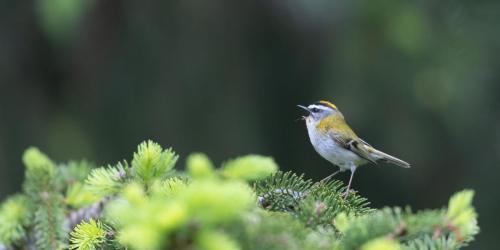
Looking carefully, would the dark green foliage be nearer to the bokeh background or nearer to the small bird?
the small bird

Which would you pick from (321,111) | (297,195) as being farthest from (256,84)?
(297,195)

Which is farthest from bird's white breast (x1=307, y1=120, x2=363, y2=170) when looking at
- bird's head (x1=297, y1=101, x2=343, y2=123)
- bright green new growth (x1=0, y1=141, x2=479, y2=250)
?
bright green new growth (x1=0, y1=141, x2=479, y2=250)

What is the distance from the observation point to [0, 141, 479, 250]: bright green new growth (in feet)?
4.26

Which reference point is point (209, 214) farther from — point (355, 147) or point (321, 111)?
point (321, 111)

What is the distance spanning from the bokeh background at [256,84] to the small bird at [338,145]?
4.24ft

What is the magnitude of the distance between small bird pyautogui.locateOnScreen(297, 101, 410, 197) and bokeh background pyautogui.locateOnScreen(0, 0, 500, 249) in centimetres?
129

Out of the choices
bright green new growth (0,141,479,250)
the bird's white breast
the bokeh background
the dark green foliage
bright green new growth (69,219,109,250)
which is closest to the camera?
bright green new growth (0,141,479,250)

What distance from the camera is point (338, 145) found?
13.1 feet

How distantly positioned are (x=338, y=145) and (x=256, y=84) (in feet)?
7.22

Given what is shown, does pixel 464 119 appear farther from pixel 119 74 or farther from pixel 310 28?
pixel 119 74

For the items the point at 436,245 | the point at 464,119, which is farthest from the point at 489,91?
the point at 436,245

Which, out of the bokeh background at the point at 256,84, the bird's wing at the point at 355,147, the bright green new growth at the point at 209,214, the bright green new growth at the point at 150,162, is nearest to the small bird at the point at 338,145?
the bird's wing at the point at 355,147

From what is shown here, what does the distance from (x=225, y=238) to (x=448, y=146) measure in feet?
17.5

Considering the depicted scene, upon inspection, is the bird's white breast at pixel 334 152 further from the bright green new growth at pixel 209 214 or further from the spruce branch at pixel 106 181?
the spruce branch at pixel 106 181
